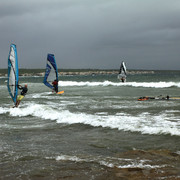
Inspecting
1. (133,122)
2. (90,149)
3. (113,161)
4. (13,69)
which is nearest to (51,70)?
(13,69)

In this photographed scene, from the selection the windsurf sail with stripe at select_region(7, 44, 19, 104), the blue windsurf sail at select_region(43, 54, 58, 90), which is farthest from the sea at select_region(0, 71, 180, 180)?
the blue windsurf sail at select_region(43, 54, 58, 90)

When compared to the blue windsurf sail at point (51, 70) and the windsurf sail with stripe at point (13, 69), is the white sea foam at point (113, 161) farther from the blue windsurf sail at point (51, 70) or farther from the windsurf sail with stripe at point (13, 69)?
the blue windsurf sail at point (51, 70)

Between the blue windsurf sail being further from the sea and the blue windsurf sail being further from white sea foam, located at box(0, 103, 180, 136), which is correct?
Result: the sea

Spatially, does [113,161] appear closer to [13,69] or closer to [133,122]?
[133,122]

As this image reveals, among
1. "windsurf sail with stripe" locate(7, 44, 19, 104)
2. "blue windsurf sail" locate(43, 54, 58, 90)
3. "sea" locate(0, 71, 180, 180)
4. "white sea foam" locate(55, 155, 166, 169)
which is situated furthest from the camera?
"blue windsurf sail" locate(43, 54, 58, 90)

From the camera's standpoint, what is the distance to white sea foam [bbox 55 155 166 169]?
5.93 m

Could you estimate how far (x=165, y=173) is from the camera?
17.8 feet

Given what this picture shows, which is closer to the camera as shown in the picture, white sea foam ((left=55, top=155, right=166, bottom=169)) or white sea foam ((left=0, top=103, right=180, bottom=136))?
white sea foam ((left=55, top=155, right=166, bottom=169))

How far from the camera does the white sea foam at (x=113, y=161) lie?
5926 mm

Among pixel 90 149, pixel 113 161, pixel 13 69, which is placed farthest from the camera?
pixel 13 69

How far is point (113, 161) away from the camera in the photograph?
20.8 feet

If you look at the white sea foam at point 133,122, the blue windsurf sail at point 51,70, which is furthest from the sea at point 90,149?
the blue windsurf sail at point 51,70

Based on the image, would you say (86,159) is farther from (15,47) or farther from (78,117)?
(15,47)

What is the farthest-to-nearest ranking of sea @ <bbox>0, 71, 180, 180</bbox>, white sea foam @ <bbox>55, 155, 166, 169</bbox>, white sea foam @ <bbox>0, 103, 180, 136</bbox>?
1. white sea foam @ <bbox>0, 103, 180, 136</bbox>
2. white sea foam @ <bbox>55, 155, 166, 169</bbox>
3. sea @ <bbox>0, 71, 180, 180</bbox>
